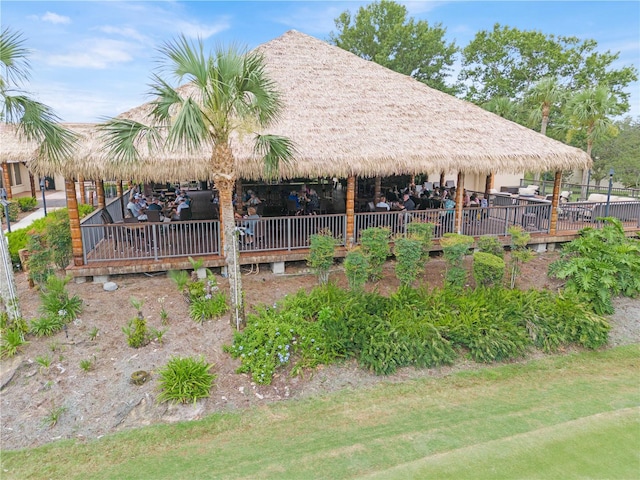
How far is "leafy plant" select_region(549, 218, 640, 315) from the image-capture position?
860 cm

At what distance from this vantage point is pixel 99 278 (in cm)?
956

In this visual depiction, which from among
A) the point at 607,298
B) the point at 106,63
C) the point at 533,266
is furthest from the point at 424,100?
the point at 106,63

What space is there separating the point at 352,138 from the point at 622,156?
113ft

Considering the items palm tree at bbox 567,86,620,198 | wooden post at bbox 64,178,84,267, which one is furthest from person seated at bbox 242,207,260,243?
palm tree at bbox 567,86,620,198

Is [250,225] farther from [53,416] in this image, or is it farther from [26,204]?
[26,204]

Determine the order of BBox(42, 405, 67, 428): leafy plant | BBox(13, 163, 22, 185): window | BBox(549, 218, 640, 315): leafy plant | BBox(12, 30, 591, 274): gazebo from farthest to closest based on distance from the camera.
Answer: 1. BBox(13, 163, 22, 185): window
2. BBox(12, 30, 591, 274): gazebo
3. BBox(549, 218, 640, 315): leafy plant
4. BBox(42, 405, 67, 428): leafy plant

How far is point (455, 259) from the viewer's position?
29.1 ft

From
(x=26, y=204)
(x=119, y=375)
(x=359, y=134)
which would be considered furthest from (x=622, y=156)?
(x=26, y=204)

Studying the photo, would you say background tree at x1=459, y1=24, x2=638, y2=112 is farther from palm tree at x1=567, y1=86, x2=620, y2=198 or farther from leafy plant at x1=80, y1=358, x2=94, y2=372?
leafy plant at x1=80, y1=358, x2=94, y2=372

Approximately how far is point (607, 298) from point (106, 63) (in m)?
13.6

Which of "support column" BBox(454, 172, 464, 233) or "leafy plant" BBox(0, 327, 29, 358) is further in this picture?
"support column" BBox(454, 172, 464, 233)

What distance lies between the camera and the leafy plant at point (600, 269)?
28.2ft

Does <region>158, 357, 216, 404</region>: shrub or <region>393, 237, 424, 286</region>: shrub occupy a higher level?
<region>393, 237, 424, 286</region>: shrub

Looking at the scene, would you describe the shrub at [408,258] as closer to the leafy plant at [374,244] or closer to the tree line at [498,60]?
the leafy plant at [374,244]
